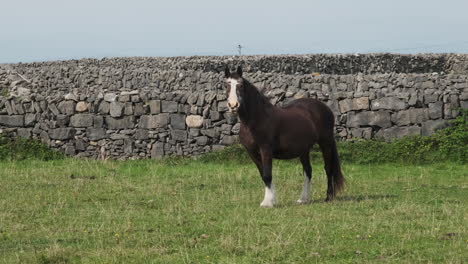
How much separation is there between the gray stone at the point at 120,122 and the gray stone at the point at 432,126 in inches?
291

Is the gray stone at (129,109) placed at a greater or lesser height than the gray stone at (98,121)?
greater

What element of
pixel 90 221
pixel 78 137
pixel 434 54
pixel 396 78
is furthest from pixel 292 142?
pixel 434 54

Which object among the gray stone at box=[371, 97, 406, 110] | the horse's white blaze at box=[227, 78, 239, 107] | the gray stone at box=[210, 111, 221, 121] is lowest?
the gray stone at box=[210, 111, 221, 121]

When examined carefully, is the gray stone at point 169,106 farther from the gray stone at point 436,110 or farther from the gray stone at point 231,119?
the gray stone at point 436,110

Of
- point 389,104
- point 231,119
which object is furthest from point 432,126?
point 231,119

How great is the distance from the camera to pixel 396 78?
21781 mm

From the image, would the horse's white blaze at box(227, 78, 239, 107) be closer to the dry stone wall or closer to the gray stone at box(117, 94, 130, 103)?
the dry stone wall

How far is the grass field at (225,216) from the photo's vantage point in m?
10.2

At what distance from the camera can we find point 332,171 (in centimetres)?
1490

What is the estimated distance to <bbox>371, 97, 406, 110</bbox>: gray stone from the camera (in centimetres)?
2086

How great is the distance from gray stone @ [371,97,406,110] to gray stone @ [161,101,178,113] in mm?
5013

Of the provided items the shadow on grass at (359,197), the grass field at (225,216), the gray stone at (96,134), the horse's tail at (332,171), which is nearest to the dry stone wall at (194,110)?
the gray stone at (96,134)

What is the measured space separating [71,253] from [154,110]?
39.1 ft

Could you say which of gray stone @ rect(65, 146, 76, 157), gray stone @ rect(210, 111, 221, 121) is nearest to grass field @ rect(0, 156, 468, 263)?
gray stone @ rect(210, 111, 221, 121)
